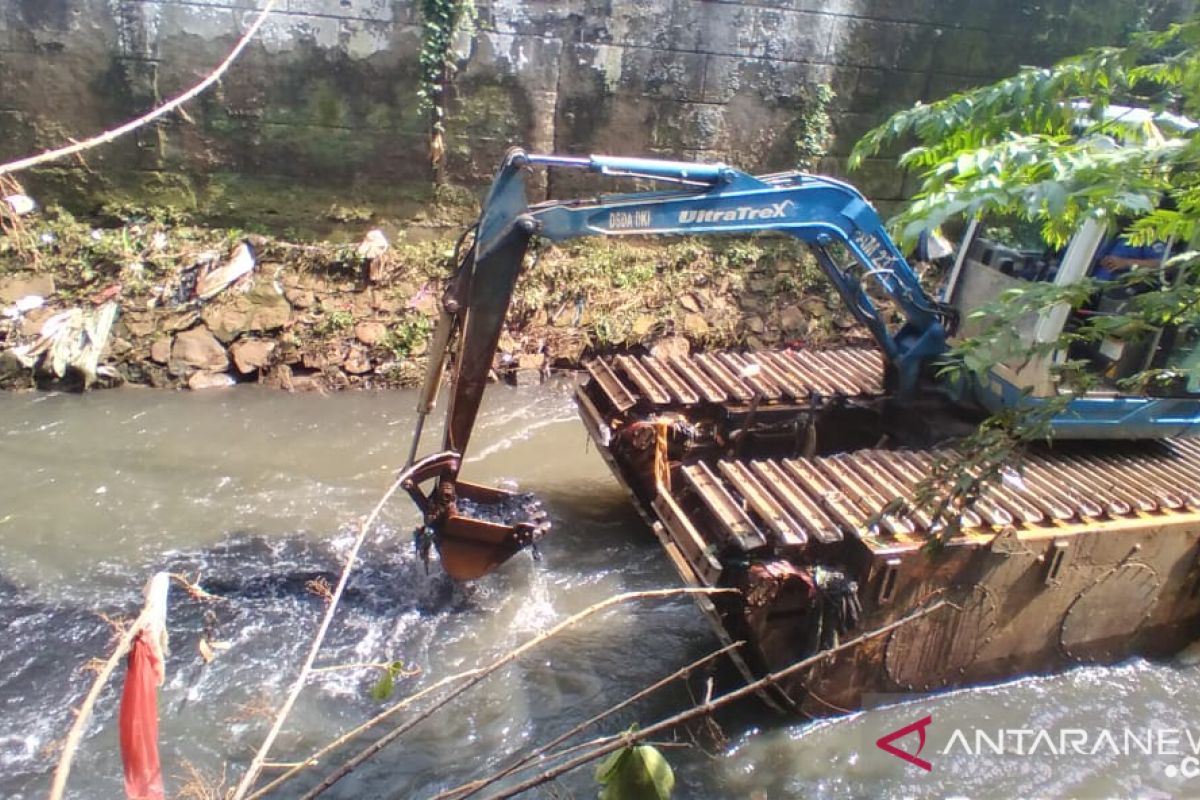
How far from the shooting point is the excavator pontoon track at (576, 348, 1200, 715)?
13.0ft

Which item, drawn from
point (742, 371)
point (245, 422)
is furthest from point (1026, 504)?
point (245, 422)

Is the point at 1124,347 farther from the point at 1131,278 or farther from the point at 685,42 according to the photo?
the point at 685,42

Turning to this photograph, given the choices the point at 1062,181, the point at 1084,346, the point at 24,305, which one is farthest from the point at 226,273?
the point at 1062,181

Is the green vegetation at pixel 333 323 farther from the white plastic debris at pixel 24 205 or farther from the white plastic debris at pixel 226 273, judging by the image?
the white plastic debris at pixel 24 205

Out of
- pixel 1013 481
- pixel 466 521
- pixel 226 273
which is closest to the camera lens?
pixel 466 521

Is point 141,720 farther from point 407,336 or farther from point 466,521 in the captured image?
point 407,336

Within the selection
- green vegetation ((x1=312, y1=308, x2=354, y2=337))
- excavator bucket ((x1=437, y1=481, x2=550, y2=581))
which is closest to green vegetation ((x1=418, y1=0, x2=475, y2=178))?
green vegetation ((x1=312, y1=308, x2=354, y2=337))

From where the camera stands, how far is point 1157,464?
510 centimetres

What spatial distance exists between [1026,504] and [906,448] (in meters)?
0.96

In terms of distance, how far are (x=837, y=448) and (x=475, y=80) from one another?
17.4 ft

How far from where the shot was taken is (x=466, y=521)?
451cm

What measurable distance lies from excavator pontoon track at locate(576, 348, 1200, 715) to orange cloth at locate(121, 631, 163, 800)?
8.14ft

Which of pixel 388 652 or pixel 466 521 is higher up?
pixel 466 521

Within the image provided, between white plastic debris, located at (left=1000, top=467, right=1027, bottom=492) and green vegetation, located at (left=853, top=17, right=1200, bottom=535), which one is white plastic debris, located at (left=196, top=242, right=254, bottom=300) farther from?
white plastic debris, located at (left=1000, top=467, right=1027, bottom=492)
